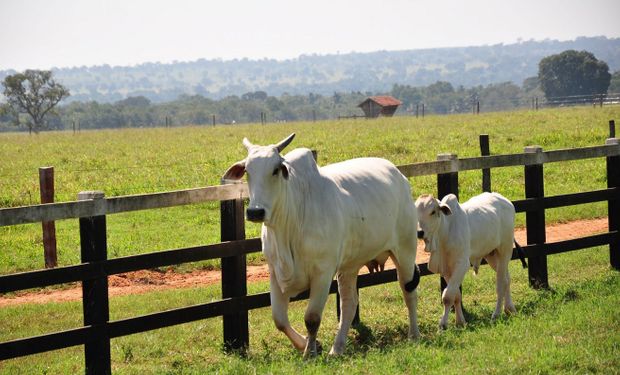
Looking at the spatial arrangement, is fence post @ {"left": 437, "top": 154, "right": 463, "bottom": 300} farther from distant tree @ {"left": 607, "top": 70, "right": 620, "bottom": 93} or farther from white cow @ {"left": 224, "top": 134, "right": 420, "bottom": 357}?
distant tree @ {"left": 607, "top": 70, "right": 620, "bottom": 93}

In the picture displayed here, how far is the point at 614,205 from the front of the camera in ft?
44.0

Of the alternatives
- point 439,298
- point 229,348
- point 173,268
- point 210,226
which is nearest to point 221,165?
point 210,226

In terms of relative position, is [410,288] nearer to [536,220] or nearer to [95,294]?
[536,220]

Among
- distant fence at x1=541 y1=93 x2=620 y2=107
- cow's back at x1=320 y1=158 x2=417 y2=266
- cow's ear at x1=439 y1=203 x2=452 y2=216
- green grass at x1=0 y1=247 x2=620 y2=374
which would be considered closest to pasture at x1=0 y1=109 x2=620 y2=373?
green grass at x1=0 y1=247 x2=620 y2=374

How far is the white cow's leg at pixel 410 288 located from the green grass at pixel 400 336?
0.70ft

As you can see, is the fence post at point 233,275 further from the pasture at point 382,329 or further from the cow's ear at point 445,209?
the cow's ear at point 445,209

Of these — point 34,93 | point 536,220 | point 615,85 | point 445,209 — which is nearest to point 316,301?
point 445,209

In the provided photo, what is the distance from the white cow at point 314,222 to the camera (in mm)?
8188

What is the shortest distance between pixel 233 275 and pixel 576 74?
160m

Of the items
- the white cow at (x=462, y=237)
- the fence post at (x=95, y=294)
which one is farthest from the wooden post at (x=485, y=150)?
the fence post at (x=95, y=294)

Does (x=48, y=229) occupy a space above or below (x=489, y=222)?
below

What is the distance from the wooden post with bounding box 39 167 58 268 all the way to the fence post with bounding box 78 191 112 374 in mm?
7161

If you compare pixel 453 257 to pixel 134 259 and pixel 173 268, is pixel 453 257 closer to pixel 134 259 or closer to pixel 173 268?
pixel 134 259

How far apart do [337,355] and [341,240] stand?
1078 mm
